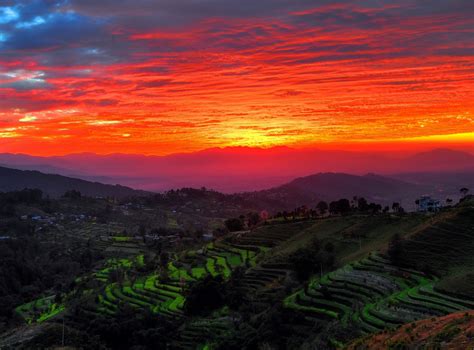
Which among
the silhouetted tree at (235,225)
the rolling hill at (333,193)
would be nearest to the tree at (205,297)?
the silhouetted tree at (235,225)

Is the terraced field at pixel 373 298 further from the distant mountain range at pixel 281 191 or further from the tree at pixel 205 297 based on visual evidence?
the distant mountain range at pixel 281 191

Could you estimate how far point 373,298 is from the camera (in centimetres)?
2995

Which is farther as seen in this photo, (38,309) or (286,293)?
(38,309)

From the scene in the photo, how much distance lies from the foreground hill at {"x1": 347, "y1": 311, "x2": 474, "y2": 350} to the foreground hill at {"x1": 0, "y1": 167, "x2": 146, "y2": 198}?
162 metres

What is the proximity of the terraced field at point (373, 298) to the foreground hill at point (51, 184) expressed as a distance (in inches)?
A: 5847

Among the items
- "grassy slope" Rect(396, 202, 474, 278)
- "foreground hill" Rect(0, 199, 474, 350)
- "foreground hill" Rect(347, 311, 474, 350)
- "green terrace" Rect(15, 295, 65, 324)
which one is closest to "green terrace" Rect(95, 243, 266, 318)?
"foreground hill" Rect(0, 199, 474, 350)

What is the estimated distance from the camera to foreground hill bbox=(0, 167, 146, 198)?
175375 mm

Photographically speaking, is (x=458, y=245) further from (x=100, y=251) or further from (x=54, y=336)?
(x=100, y=251)

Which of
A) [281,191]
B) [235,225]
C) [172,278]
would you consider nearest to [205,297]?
[172,278]

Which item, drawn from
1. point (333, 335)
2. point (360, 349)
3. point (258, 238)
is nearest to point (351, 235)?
point (258, 238)

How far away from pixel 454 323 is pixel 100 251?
6685 centimetres

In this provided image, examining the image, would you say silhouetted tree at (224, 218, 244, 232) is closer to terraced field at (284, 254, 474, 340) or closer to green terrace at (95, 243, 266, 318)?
green terrace at (95, 243, 266, 318)

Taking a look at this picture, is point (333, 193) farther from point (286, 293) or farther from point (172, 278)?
point (286, 293)

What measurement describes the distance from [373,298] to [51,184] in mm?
172062
